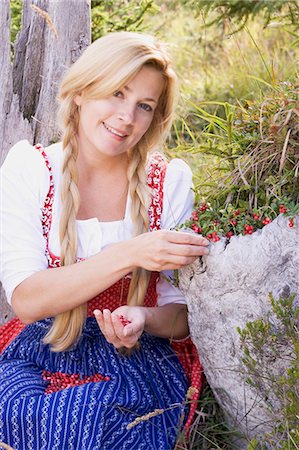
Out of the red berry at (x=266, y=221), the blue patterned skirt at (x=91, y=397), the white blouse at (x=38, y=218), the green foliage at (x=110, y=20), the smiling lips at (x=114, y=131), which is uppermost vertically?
the green foliage at (x=110, y=20)

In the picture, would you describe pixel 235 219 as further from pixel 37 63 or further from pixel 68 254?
pixel 37 63

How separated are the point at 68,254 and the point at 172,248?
461mm

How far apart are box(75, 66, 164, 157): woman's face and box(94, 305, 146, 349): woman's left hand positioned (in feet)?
1.94

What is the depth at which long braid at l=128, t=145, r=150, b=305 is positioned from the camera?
2.89m

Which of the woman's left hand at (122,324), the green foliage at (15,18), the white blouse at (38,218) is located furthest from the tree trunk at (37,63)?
the woman's left hand at (122,324)

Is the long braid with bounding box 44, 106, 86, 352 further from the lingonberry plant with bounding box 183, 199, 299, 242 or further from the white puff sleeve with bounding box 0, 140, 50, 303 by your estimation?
the lingonberry plant with bounding box 183, 199, 299, 242

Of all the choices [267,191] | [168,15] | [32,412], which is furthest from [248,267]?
[168,15]

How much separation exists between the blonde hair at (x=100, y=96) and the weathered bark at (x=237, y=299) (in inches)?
12.1

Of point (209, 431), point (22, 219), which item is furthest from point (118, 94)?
point (209, 431)

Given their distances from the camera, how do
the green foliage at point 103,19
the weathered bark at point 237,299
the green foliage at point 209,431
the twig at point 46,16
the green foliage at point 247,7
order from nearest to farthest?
the weathered bark at point 237,299
the green foliage at point 209,431
the twig at point 46,16
the green foliage at point 103,19
the green foliage at point 247,7

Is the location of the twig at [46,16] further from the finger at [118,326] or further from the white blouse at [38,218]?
the finger at [118,326]

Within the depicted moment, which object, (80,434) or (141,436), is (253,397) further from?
(80,434)

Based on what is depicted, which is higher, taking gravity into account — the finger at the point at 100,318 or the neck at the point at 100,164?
the neck at the point at 100,164

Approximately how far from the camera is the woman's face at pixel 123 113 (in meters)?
2.84
